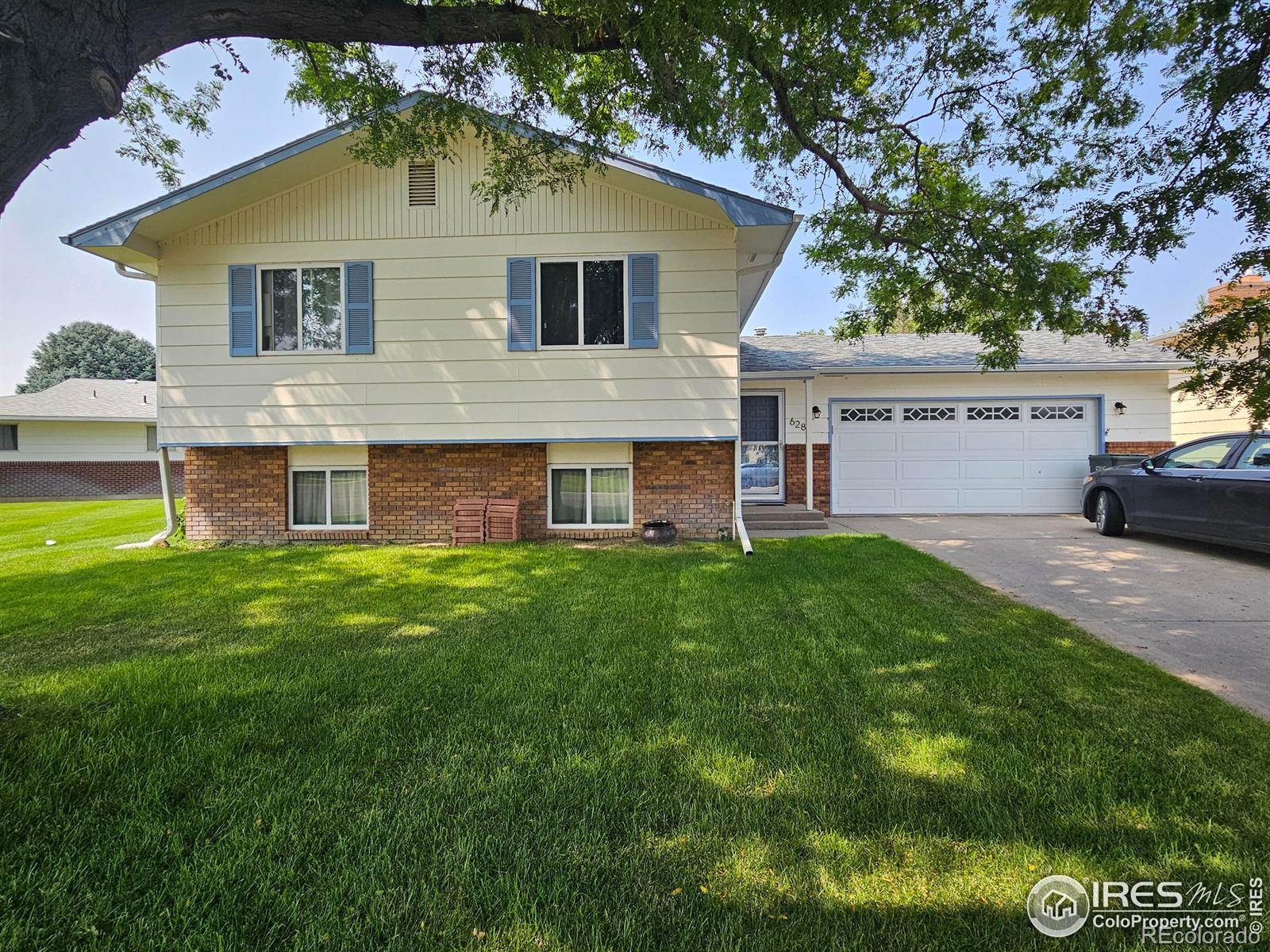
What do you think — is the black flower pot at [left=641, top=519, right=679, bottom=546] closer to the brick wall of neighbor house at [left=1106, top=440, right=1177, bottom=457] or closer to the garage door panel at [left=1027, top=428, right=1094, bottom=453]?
the garage door panel at [left=1027, top=428, right=1094, bottom=453]

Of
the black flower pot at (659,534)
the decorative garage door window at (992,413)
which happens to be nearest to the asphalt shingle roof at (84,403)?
the black flower pot at (659,534)

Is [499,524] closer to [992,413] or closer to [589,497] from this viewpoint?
[589,497]

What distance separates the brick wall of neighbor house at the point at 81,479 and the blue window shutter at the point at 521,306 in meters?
17.4

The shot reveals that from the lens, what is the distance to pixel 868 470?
1135 centimetres

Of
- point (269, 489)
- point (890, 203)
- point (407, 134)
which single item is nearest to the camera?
point (407, 134)

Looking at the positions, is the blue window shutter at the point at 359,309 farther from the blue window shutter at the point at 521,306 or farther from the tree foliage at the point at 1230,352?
the tree foliage at the point at 1230,352

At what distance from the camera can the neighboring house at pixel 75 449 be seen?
19.3m

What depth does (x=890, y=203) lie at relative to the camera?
7281 millimetres

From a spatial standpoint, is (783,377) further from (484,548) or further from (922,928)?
(922,928)

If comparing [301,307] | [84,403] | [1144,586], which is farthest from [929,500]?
[84,403]

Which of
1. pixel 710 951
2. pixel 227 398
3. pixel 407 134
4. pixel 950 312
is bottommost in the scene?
pixel 710 951

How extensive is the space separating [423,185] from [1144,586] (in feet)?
33.0

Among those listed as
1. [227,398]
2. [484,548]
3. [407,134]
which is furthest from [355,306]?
[484,548]

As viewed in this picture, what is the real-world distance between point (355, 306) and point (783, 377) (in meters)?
7.26
